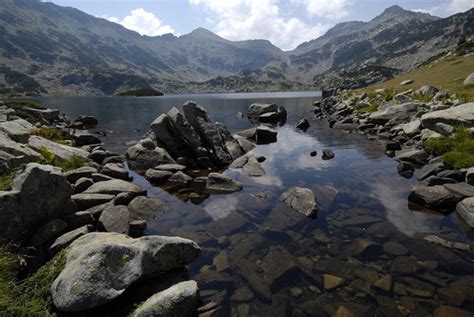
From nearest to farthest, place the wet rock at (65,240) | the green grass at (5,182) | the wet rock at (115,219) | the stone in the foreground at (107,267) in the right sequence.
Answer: the stone in the foreground at (107,267)
the wet rock at (65,240)
the green grass at (5,182)
the wet rock at (115,219)

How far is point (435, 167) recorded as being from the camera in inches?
727

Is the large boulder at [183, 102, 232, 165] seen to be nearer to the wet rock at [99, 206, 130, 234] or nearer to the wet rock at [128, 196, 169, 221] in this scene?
the wet rock at [128, 196, 169, 221]

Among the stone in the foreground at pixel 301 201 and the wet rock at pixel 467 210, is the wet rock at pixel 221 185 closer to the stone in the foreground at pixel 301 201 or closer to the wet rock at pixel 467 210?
the stone in the foreground at pixel 301 201

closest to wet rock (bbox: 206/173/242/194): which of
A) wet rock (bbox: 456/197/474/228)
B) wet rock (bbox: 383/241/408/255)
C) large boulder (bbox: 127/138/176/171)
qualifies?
large boulder (bbox: 127/138/176/171)

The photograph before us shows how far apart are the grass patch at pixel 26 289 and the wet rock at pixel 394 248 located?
1086cm

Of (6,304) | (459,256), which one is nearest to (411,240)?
(459,256)

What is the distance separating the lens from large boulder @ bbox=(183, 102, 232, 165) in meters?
25.6

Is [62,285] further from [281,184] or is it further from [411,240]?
[281,184]

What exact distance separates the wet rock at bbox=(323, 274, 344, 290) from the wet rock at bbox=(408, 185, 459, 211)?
317 inches

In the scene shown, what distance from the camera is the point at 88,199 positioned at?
46.5ft

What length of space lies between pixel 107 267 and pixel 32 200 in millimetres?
5250

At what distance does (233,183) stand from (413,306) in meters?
11.9

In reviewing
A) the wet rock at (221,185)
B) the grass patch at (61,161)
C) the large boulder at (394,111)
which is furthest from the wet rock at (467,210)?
the large boulder at (394,111)

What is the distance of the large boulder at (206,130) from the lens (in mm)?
25594
